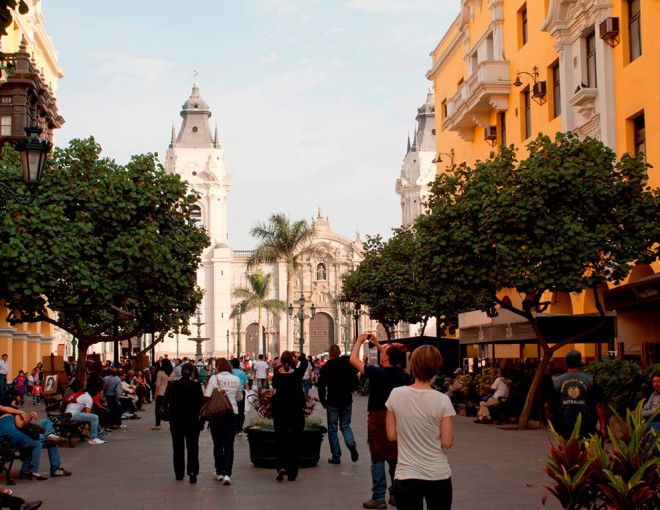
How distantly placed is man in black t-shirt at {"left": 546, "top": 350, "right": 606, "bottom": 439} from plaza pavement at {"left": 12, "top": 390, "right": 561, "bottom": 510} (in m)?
0.81

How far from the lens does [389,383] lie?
1064cm

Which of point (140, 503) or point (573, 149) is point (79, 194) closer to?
point (573, 149)

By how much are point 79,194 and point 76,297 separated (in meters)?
2.71

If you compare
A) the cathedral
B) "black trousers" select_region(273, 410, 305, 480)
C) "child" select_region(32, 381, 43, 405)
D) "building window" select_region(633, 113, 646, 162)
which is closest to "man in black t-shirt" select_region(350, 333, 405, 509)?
"black trousers" select_region(273, 410, 305, 480)

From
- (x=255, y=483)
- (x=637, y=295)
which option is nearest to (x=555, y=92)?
(x=637, y=295)

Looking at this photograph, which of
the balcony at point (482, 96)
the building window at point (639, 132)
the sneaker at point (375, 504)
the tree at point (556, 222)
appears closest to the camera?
the sneaker at point (375, 504)

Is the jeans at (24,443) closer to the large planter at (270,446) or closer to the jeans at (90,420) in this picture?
the large planter at (270,446)

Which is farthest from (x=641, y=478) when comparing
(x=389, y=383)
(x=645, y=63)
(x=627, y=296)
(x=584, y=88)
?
(x=584, y=88)

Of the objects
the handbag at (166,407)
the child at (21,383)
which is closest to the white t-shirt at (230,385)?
the handbag at (166,407)

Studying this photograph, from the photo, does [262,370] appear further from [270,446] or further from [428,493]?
[428,493]

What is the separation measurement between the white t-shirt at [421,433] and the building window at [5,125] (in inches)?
1240

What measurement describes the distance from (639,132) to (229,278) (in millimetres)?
67121

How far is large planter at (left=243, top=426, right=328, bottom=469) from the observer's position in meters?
14.2

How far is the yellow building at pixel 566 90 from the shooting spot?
824 inches
